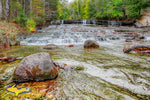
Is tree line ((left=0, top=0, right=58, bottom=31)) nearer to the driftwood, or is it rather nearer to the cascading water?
the cascading water

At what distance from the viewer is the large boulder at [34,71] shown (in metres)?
2.09

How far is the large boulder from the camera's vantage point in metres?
2.09

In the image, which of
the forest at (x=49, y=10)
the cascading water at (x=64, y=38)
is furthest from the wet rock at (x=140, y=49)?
the forest at (x=49, y=10)

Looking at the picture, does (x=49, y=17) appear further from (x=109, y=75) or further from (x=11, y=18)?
(x=109, y=75)

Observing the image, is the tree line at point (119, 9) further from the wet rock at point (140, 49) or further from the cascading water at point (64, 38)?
the wet rock at point (140, 49)

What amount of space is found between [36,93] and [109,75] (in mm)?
1619

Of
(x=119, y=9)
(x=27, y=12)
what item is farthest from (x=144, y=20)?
(x=27, y=12)

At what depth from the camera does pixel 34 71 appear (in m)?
2.13

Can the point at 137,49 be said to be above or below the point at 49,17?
below

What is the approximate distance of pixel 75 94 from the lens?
171 cm

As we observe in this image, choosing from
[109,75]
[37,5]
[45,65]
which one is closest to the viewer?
[45,65]

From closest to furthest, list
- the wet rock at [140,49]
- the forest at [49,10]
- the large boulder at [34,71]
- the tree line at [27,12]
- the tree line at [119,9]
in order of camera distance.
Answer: the large boulder at [34,71] < the wet rock at [140,49] < the tree line at [27,12] < the forest at [49,10] < the tree line at [119,9]

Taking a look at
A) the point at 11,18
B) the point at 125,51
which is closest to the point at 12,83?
the point at 125,51

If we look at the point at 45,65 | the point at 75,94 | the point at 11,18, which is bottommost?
the point at 75,94
